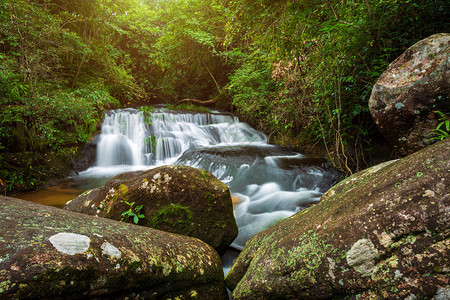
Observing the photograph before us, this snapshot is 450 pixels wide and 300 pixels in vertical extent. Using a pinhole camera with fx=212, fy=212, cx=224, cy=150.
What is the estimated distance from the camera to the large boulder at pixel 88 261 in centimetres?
111

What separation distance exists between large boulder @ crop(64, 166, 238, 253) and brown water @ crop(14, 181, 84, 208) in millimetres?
2251

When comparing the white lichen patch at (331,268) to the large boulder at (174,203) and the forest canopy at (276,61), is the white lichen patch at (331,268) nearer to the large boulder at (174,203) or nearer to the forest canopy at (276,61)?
the large boulder at (174,203)

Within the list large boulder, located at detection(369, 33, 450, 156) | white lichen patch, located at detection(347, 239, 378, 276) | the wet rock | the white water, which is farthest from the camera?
the wet rock

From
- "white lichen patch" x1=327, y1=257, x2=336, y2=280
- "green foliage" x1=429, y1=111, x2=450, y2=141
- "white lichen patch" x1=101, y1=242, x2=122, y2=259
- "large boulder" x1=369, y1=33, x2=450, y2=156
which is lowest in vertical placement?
"white lichen patch" x1=327, y1=257, x2=336, y2=280

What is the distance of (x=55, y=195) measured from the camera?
506 centimetres

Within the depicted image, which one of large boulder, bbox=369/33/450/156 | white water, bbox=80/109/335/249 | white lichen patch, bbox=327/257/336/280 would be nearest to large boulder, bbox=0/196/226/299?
white lichen patch, bbox=327/257/336/280

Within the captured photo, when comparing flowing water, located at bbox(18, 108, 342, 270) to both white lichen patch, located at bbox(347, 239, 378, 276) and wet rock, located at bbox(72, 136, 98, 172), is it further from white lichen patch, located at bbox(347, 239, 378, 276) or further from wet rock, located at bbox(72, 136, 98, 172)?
white lichen patch, located at bbox(347, 239, 378, 276)

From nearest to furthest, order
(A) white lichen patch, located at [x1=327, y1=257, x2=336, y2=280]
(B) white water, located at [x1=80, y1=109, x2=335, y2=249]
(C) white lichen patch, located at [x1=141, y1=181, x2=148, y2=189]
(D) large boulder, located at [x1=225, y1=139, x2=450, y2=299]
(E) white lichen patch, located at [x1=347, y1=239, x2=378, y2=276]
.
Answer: (D) large boulder, located at [x1=225, y1=139, x2=450, y2=299] → (E) white lichen patch, located at [x1=347, y1=239, x2=378, y2=276] → (A) white lichen patch, located at [x1=327, y1=257, x2=336, y2=280] → (C) white lichen patch, located at [x1=141, y1=181, x2=148, y2=189] → (B) white water, located at [x1=80, y1=109, x2=335, y2=249]

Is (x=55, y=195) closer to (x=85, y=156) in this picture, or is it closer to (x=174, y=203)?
(x=85, y=156)

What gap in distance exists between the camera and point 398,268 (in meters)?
1.13

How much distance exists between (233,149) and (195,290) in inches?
273

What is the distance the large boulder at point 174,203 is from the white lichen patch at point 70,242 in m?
1.34

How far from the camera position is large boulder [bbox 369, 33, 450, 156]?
8.89 ft

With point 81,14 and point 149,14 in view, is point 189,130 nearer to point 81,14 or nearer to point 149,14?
point 81,14
